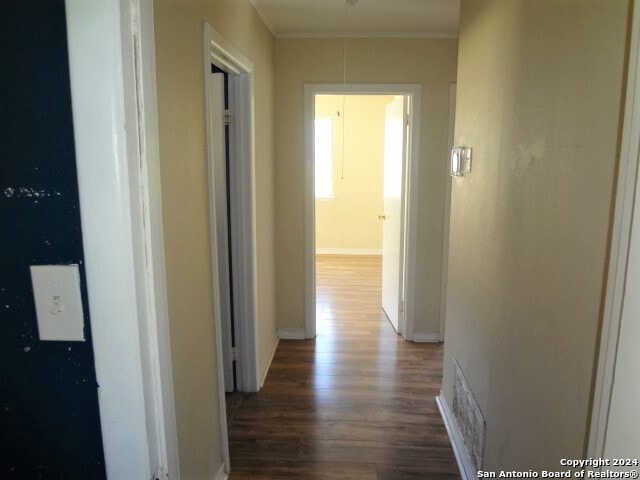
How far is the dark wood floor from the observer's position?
2.24 m

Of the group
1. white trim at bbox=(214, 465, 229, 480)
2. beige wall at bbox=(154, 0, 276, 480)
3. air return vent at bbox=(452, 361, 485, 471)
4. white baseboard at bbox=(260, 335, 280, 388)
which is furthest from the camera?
white baseboard at bbox=(260, 335, 280, 388)

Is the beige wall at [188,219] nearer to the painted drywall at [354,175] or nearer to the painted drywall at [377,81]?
the painted drywall at [377,81]

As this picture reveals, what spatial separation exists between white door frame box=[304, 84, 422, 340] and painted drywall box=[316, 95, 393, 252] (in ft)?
10.3

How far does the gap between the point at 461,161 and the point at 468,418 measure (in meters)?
1.25

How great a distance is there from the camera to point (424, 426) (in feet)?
Result: 8.45

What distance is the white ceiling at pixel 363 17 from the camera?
2.83 meters

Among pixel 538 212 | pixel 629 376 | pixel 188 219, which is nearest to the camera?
pixel 629 376

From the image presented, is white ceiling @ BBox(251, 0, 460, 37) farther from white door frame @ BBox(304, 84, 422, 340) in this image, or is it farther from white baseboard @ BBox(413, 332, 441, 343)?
white baseboard @ BBox(413, 332, 441, 343)

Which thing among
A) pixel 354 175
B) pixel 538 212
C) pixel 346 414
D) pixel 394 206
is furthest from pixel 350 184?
pixel 538 212

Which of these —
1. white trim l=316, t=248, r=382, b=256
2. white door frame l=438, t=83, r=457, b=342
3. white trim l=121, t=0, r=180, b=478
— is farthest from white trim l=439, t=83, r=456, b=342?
white trim l=316, t=248, r=382, b=256

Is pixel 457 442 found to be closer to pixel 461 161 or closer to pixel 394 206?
pixel 461 161

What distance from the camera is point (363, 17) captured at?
3084mm

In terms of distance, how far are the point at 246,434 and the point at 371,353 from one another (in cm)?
136

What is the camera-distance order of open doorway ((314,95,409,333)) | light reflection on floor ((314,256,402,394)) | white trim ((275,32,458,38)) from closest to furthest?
1. light reflection on floor ((314,256,402,394))
2. white trim ((275,32,458,38))
3. open doorway ((314,95,409,333))
